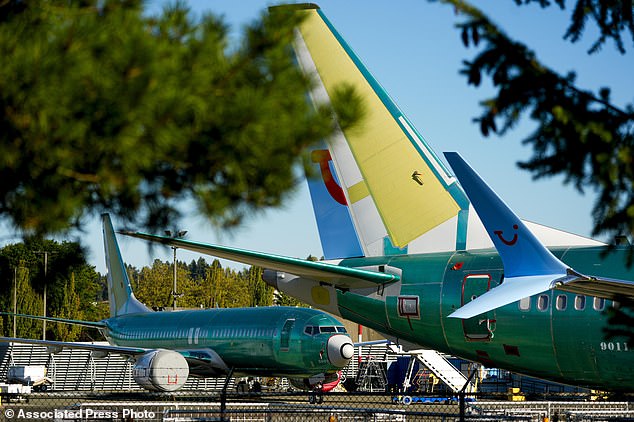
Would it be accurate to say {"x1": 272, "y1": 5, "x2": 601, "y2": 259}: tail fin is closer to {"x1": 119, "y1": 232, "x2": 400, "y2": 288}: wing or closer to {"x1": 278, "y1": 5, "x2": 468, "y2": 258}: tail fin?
{"x1": 278, "y1": 5, "x2": 468, "y2": 258}: tail fin

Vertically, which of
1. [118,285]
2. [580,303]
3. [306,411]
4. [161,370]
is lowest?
[306,411]

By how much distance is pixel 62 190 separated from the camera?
571cm

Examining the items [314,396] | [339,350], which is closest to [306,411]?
[314,396]

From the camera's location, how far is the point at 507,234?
1069 centimetres

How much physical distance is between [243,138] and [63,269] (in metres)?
3.13

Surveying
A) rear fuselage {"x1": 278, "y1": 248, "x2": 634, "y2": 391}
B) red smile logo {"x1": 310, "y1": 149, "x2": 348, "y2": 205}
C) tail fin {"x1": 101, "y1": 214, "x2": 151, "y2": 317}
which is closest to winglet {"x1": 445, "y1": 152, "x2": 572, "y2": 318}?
rear fuselage {"x1": 278, "y1": 248, "x2": 634, "y2": 391}

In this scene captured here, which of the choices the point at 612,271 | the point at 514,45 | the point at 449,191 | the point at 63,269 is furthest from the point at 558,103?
the point at 449,191

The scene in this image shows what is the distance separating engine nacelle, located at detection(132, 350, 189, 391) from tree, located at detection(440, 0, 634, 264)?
2678 cm

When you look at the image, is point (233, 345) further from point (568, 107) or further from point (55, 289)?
point (568, 107)

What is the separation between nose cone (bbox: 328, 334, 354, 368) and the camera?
3112 cm

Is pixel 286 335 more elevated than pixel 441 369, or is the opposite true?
pixel 286 335

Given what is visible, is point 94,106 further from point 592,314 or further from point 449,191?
point 449,191

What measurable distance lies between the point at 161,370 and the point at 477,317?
17.5m

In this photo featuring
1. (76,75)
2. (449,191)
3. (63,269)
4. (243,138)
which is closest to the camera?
(76,75)
